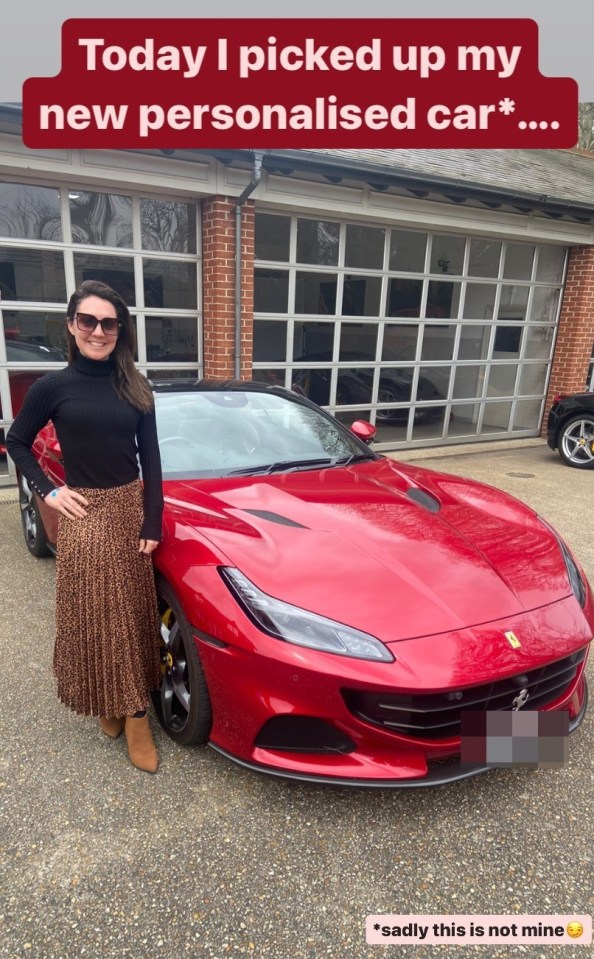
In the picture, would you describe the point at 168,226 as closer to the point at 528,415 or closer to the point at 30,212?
the point at 30,212

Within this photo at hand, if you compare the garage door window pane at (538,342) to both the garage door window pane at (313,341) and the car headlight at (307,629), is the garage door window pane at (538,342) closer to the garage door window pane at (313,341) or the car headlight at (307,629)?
the garage door window pane at (313,341)

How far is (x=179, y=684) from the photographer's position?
2338 millimetres

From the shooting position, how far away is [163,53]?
16.2ft

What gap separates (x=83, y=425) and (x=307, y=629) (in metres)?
1.05

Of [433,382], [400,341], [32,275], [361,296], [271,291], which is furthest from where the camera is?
[433,382]

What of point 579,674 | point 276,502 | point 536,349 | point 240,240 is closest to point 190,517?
point 276,502

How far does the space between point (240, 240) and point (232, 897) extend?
6.22 metres

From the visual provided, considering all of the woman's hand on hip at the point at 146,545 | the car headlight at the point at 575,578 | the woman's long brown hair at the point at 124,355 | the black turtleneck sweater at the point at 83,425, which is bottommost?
the car headlight at the point at 575,578

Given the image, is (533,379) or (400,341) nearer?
(400,341)

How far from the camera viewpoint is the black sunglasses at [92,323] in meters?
1.99

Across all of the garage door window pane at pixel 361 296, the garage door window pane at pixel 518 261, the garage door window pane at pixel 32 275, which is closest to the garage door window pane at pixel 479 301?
the garage door window pane at pixel 518 261

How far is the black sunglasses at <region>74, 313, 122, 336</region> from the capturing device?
199 centimetres

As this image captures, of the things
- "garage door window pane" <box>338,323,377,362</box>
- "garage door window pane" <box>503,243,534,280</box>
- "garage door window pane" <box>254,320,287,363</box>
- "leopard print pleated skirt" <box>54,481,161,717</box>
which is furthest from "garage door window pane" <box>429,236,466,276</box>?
"leopard print pleated skirt" <box>54,481,161,717</box>

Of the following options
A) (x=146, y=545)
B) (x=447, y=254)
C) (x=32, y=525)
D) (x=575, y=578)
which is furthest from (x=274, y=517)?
Result: (x=447, y=254)
